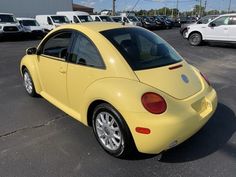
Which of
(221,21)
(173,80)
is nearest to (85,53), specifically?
(173,80)

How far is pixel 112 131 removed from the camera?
10.3 feet

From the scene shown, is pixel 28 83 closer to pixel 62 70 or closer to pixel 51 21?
pixel 62 70

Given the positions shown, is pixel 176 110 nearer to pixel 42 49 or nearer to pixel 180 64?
pixel 180 64

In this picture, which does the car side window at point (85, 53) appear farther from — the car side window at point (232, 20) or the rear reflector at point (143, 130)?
the car side window at point (232, 20)

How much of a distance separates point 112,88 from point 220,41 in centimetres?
1207

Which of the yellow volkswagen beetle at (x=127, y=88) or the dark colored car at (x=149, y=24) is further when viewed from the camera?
the dark colored car at (x=149, y=24)

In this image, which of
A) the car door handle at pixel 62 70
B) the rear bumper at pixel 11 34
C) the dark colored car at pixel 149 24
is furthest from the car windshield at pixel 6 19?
the car door handle at pixel 62 70

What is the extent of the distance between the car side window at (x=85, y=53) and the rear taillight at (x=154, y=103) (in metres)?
0.72

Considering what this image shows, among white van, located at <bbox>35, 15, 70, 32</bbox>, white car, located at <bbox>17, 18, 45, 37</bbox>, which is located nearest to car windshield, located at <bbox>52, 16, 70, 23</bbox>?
white van, located at <bbox>35, 15, 70, 32</bbox>

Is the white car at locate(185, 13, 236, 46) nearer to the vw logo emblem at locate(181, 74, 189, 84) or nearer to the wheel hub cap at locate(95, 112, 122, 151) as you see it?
the vw logo emblem at locate(181, 74, 189, 84)

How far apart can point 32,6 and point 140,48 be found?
31792mm

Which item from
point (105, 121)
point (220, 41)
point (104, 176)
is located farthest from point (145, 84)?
point (220, 41)

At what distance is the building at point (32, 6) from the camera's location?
29.1m

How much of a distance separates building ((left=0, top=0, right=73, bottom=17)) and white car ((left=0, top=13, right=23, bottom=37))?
11292 millimetres
